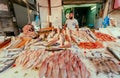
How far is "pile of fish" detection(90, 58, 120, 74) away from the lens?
4.77ft

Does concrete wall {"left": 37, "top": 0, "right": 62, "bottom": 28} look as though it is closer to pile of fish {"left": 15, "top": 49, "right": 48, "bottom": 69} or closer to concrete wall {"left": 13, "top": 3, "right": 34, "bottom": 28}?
concrete wall {"left": 13, "top": 3, "right": 34, "bottom": 28}

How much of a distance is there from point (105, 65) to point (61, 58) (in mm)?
566

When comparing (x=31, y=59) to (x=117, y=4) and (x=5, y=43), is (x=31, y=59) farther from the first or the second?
(x=117, y=4)

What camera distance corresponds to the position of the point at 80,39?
253 cm

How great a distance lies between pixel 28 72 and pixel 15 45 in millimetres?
968

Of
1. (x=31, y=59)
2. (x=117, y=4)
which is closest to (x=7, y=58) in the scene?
(x=31, y=59)

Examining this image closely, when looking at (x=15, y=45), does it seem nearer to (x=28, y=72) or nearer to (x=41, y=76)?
(x=28, y=72)

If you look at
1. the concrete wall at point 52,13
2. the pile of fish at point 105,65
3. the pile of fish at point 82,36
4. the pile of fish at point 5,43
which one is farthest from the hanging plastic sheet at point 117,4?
the pile of fish at point 5,43

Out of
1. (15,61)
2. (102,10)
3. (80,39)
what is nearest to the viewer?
(15,61)

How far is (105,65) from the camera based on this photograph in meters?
1.55

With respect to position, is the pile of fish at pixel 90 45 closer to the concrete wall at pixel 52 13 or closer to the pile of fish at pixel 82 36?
the pile of fish at pixel 82 36

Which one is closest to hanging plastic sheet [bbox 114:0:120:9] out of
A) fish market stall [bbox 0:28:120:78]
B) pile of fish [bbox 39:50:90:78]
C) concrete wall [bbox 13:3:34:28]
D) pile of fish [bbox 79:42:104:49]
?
fish market stall [bbox 0:28:120:78]

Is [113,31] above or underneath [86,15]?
underneath

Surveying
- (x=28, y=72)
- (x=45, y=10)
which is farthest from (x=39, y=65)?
(x=45, y=10)
